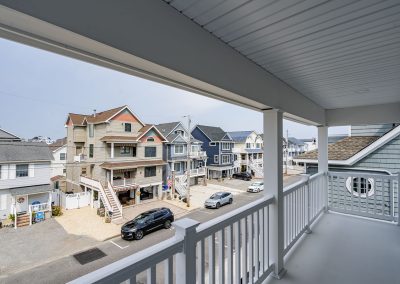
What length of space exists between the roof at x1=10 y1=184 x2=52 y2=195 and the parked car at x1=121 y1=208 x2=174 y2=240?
504mm

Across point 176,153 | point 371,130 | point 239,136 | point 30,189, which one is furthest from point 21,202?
point 371,130

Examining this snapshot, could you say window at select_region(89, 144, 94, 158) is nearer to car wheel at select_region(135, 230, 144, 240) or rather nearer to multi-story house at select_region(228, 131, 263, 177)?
car wheel at select_region(135, 230, 144, 240)

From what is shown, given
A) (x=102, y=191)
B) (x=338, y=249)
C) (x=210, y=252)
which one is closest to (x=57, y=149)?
(x=102, y=191)

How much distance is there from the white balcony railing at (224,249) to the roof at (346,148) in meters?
1.68

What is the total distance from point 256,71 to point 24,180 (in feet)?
5.93

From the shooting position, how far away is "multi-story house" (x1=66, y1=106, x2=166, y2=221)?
129 cm

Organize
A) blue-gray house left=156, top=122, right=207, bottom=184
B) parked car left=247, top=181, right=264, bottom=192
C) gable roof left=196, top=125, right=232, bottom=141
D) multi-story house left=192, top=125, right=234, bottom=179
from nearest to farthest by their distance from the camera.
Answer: blue-gray house left=156, top=122, right=207, bottom=184 → parked car left=247, top=181, right=264, bottom=192 → multi-story house left=192, top=125, right=234, bottom=179 → gable roof left=196, top=125, right=232, bottom=141

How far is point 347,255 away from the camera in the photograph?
246cm

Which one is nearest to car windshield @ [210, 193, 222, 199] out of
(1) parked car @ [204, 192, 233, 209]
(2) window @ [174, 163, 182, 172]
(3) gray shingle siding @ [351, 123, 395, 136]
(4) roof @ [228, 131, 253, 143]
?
(1) parked car @ [204, 192, 233, 209]

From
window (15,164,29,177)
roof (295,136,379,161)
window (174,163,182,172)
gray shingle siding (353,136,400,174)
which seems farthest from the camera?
roof (295,136,379,161)

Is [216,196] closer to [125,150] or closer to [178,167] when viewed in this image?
[178,167]

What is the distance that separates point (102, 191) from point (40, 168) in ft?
1.35

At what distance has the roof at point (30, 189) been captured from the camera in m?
0.98

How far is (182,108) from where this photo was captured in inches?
81.4
